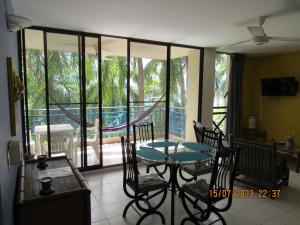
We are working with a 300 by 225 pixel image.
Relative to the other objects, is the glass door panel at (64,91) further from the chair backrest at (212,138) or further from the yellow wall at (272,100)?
the yellow wall at (272,100)

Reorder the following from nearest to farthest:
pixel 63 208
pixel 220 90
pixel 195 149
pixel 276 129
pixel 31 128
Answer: pixel 63 208
pixel 195 149
pixel 31 128
pixel 276 129
pixel 220 90

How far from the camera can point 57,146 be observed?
350 cm

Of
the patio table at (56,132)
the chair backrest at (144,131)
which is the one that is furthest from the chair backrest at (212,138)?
the patio table at (56,132)

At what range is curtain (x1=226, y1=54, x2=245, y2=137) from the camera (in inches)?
204

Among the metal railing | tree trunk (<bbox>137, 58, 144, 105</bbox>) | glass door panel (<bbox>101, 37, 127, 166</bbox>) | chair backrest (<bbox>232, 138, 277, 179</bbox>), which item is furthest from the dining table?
tree trunk (<bbox>137, 58, 144, 105</bbox>)

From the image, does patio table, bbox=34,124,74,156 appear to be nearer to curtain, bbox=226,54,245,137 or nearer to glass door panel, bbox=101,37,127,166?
glass door panel, bbox=101,37,127,166

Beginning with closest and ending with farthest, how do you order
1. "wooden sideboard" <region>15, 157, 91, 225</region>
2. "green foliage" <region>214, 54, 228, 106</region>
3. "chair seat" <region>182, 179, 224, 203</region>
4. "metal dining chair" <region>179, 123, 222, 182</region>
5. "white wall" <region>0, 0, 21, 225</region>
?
"white wall" <region>0, 0, 21, 225</region> → "wooden sideboard" <region>15, 157, 91, 225</region> → "chair seat" <region>182, 179, 224, 203</region> → "metal dining chair" <region>179, 123, 222, 182</region> → "green foliage" <region>214, 54, 228, 106</region>

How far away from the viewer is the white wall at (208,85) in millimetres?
4628

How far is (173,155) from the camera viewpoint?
2.48 metres

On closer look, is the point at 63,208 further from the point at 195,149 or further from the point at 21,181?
the point at 195,149

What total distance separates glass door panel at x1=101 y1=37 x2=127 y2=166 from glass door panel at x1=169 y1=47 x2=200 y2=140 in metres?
1.37

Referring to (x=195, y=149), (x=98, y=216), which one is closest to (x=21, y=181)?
(x=98, y=216)

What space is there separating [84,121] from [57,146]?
58 centimetres

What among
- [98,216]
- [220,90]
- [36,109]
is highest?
[220,90]
